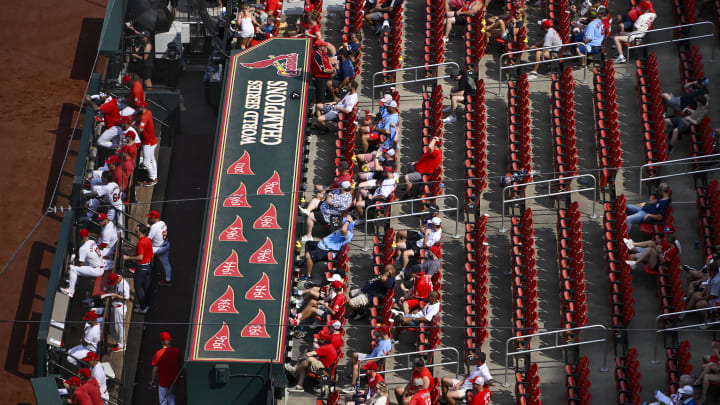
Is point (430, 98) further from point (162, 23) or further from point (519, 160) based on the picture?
point (162, 23)

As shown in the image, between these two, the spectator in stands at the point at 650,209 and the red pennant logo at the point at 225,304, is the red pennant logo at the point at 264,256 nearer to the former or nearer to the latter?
the red pennant logo at the point at 225,304

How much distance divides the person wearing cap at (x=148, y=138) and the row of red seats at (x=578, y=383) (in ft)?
29.9

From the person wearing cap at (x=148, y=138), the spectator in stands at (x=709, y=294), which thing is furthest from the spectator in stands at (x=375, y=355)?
the person wearing cap at (x=148, y=138)

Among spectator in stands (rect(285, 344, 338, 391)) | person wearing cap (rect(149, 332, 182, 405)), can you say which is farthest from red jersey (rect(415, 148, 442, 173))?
person wearing cap (rect(149, 332, 182, 405))

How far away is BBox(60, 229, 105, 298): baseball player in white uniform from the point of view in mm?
23766

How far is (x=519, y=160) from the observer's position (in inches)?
961

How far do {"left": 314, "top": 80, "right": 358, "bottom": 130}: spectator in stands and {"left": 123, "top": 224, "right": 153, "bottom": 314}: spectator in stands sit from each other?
3.85m

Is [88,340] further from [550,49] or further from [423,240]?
[550,49]

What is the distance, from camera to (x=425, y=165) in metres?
24.3

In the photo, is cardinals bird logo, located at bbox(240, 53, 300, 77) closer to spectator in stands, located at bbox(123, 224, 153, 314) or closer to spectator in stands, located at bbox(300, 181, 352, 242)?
spectator in stands, located at bbox(300, 181, 352, 242)

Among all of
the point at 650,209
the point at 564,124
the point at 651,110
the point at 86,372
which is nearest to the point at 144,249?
the point at 86,372

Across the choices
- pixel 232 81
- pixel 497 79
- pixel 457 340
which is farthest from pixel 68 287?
pixel 497 79

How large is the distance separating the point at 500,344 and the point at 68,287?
7.63 metres

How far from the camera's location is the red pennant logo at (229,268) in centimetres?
2316
